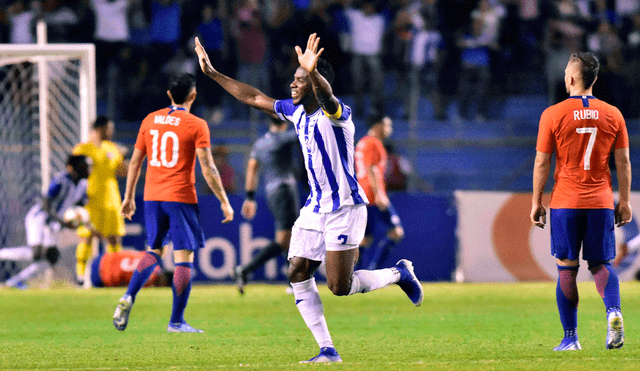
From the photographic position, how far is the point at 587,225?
231 inches

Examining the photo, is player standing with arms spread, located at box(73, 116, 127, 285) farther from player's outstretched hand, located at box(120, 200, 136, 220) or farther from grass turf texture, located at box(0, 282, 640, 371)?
player's outstretched hand, located at box(120, 200, 136, 220)

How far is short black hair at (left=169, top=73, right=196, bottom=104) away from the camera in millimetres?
7562

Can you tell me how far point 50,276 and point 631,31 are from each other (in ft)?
36.7

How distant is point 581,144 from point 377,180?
5957 millimetres

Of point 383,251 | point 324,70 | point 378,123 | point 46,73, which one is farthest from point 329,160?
point 46,73

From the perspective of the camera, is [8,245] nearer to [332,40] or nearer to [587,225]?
[332,40]

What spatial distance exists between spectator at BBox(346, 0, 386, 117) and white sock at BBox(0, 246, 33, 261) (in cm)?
658

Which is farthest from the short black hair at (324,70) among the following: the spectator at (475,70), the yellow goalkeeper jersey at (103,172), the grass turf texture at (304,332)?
the spectator at (475,70)

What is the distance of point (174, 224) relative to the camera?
753 centimetres

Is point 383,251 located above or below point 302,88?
below

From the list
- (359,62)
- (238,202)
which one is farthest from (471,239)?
(359,62)

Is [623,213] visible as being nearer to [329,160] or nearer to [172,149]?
[329,160]

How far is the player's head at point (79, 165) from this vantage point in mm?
11773

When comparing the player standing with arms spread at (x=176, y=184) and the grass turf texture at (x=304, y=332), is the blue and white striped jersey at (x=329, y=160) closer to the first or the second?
the grass turf texture at (x=304, y=332)
